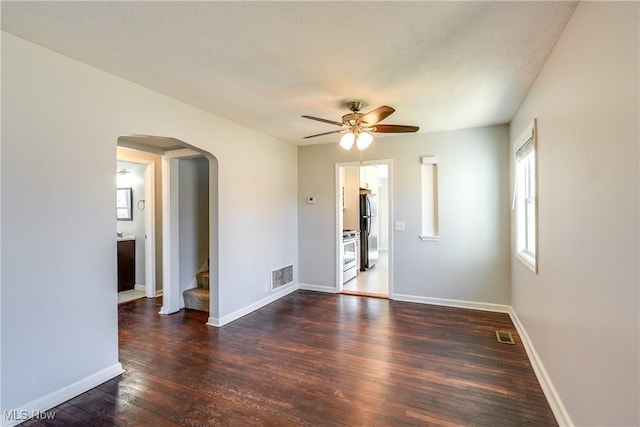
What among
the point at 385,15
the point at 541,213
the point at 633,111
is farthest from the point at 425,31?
the point at 541,213

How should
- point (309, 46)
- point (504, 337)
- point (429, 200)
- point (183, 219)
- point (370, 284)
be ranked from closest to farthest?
point (309, 46) < point (504, 337) < point (183, 219) < point (429, 200) < point (370, 284)

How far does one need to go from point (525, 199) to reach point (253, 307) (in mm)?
3609

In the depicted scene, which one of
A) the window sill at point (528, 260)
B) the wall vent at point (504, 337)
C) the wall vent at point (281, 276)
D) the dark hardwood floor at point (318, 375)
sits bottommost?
the dark hardwood floor at point (318, 375)

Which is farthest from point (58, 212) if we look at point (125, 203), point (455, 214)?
point (455, 214)

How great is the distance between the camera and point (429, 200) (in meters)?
4.59

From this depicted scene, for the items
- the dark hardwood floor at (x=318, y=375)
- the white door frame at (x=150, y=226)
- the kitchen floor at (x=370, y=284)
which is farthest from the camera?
the kitchen floor at (x=370, y=284)

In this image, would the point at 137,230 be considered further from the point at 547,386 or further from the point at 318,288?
the point at 547,386

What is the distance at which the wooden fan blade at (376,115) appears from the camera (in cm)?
264

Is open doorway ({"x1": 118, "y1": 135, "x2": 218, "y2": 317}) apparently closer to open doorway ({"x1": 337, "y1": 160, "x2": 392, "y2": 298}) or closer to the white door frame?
the white door frame

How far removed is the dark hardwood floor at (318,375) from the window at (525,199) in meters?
0.96

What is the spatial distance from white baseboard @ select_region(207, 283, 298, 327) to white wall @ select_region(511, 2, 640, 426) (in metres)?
3.22

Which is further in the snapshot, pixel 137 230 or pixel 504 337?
pixel 137 230

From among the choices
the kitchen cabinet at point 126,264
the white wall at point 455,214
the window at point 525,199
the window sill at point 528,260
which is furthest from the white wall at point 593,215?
the kitchen cabinet at point 126,264
